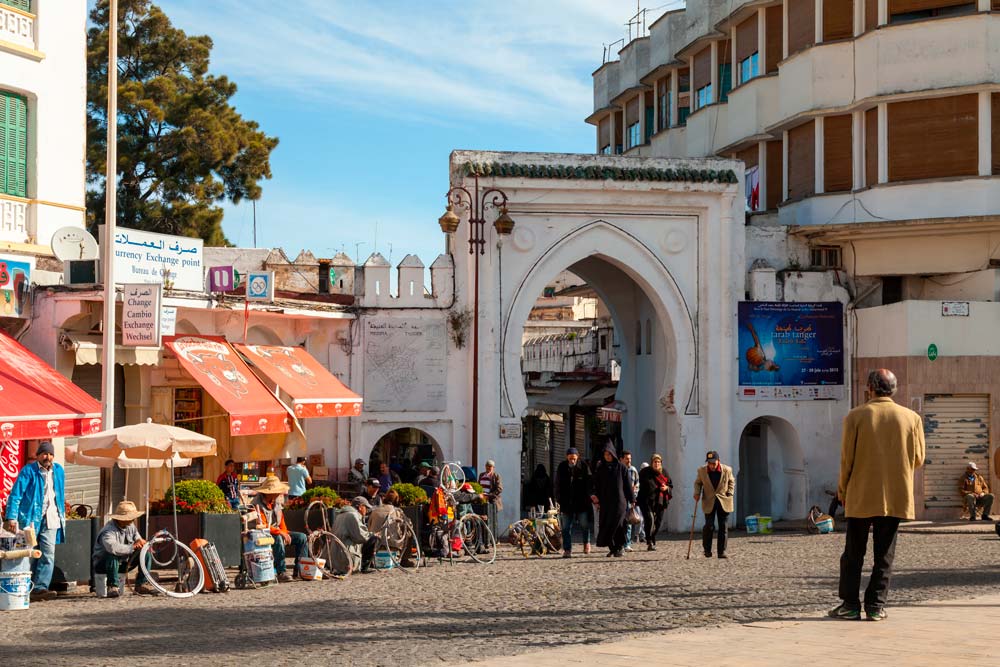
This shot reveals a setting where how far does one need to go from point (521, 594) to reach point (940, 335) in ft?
46.1

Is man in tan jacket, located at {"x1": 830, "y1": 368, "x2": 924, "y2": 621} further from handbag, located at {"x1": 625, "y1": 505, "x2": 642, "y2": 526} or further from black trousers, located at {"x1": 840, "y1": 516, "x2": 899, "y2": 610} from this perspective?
handbag, located at {"x1": 625, "y1": 505, "x2": 642, "y2": 526}

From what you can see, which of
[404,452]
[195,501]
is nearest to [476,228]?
[195,501]

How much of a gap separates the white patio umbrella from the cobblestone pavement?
175 centimetres

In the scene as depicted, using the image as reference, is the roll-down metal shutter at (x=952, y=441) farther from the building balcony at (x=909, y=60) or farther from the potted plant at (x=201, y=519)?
the potted plant at (x=201, y=519)

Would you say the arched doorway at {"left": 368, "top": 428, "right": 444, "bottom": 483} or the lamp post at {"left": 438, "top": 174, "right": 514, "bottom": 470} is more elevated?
the lamp post at {"left": 438, "top": 174, "right": 514, "bottom": 470}

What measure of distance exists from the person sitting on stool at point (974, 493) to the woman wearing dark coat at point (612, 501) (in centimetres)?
869

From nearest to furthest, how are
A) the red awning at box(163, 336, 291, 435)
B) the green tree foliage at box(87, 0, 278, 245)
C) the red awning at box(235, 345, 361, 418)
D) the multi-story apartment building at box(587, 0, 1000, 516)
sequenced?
the red awning at box(163, 336, 291, 435) < the red awning at box(235, 345, 361, 418) < the multi-story apartment building at box(587, 0, 1000, 516) < the green tree foliage at box(87, 0, 278, 245)

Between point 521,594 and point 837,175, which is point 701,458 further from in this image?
point 521,594

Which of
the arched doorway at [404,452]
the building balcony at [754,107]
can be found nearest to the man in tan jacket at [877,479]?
the arched doorway at [404,452]

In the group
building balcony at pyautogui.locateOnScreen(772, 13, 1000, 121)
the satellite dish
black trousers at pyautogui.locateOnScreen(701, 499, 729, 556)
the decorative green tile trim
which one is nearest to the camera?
black trousers at pyautogui.locateOnScreen(701, 499, 729, 556)

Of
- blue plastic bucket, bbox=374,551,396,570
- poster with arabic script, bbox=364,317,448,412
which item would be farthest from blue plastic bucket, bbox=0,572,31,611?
poster with arabic script, bbox=364,317,448,412

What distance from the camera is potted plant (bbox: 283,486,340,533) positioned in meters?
16.8

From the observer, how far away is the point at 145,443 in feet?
46.8

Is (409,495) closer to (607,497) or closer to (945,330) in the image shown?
(607,497)
